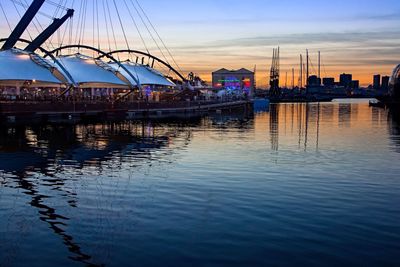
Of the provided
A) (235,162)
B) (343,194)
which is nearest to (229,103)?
(235,162)

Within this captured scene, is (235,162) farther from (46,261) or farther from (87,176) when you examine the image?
(46,261)

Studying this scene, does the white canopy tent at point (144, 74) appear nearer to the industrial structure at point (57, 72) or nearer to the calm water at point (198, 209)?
the industrial structure at point (57, 72)

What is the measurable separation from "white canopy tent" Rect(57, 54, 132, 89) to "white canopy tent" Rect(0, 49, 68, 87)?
795 centimetres

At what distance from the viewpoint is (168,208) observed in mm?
16828

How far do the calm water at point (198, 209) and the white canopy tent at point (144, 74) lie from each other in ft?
278

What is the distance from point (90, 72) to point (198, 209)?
87.4 meters

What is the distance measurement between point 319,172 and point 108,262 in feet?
52.3

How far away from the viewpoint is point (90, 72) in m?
99.9

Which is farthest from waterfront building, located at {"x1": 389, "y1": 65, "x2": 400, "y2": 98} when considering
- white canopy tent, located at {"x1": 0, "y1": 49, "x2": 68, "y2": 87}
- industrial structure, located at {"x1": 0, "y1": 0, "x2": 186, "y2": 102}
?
white canopy tent, located at {"x1": 0, "y1": 49, "x2": 68, "y2": 87}

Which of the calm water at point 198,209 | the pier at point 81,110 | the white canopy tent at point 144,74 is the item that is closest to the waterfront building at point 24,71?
the pier at point 81,110

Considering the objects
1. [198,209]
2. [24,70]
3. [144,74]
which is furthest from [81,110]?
[198,209]

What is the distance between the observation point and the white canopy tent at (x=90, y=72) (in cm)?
9712

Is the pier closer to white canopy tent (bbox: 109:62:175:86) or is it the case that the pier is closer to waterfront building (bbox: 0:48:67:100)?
waterfront building (bbox: 0:48:67:100)

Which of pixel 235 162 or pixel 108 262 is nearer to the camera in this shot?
pixel 108 262
